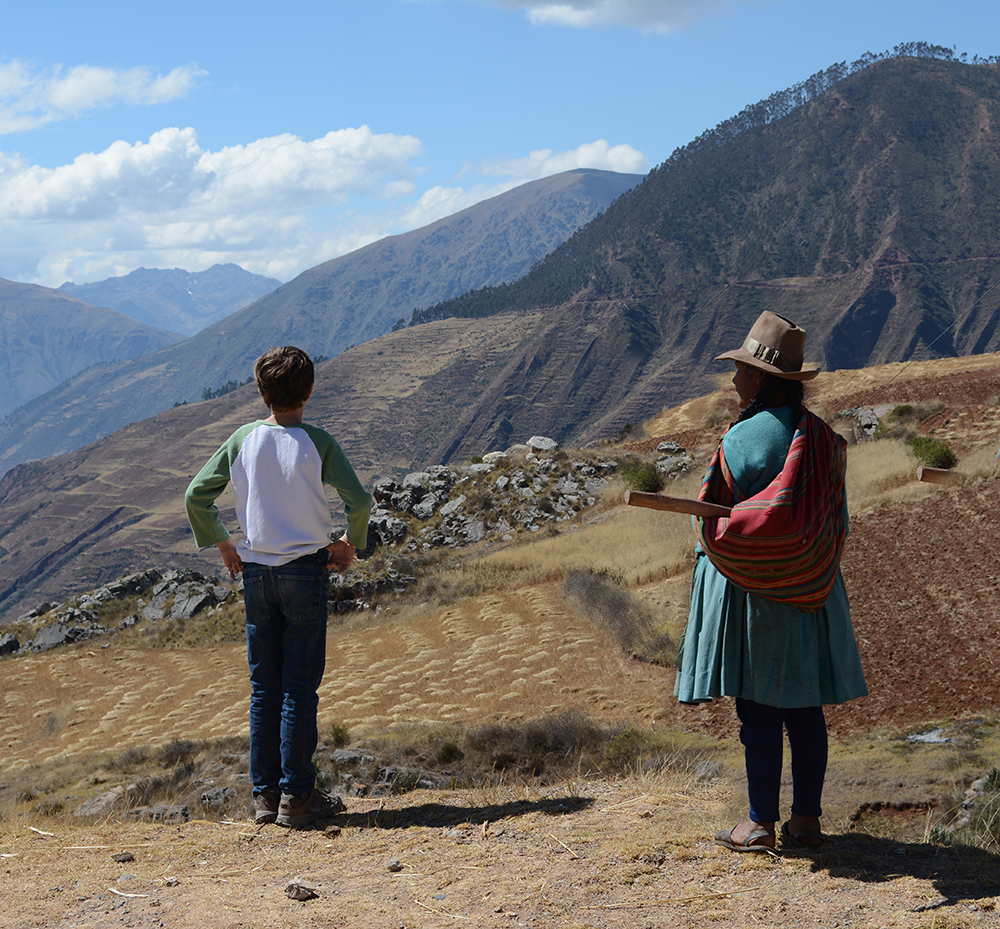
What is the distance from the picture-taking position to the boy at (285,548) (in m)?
3.59

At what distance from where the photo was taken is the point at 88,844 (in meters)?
3.74

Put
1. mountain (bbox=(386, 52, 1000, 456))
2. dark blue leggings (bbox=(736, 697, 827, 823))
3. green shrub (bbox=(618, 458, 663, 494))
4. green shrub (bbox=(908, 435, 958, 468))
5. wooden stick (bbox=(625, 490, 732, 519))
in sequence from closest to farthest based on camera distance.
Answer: wooden stick (bbox=(625, 490, 732, 519)), dark blue leggings (bbox=(736, 697, 827, 823)), green shrub (bbox=(908, 435, 958, 468)), green shrub (bbox=(618, 458, 663, 494)), mountain (bbox=(386, 52, 1000, 456))

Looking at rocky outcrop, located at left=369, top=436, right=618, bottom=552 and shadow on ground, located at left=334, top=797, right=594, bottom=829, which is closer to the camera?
shadow on ground, located at left=334, top=797, right=594, bottom=829

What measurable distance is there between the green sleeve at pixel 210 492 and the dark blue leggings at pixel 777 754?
7.35ft

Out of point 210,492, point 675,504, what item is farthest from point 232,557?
point 675,504

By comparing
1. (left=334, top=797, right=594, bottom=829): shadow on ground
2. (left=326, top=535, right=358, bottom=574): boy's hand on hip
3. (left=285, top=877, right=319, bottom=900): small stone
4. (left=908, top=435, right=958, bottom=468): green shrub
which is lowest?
(left=334, top=797, right=594, bottom=829): shadow on ground

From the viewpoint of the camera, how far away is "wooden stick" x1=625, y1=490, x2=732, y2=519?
2564 millimetres

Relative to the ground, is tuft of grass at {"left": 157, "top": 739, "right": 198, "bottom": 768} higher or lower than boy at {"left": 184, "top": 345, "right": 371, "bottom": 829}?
lower

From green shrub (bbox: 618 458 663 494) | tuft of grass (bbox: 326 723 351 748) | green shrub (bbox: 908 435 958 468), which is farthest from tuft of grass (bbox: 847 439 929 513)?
tuft of grass (bbox: 326 723 351 748)

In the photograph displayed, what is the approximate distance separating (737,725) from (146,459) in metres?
169

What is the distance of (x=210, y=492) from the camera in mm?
3715

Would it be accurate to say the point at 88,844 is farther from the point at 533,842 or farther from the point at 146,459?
the point at 146,459

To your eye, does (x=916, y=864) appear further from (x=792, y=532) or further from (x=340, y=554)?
(x=340, y=554)

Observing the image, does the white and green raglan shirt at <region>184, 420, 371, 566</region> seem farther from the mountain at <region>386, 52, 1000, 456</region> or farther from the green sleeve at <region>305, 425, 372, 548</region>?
the mountain at <region>386, 52, 1000, 456</region>
